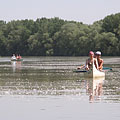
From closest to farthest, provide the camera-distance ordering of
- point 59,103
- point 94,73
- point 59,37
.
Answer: point 59,103 → point 94,73 → point 59,37

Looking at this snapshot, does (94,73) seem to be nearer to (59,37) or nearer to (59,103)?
(59,103)

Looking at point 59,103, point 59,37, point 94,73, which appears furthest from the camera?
point 59,37

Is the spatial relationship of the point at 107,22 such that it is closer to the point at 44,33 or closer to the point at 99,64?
the point at 44,33

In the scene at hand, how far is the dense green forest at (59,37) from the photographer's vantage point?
118625mm

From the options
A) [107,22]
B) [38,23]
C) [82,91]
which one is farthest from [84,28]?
[82,91]

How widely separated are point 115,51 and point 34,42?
1497 inches

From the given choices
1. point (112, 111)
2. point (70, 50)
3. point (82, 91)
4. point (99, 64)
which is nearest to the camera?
point (112, 111)

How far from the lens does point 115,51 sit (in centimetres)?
11781

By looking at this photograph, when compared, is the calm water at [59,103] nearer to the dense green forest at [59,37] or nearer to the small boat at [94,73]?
the small boat at [94,73]

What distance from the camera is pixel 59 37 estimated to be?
477 feet

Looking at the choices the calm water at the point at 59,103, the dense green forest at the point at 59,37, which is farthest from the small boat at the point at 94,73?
the dense green forest at the point at 59,37

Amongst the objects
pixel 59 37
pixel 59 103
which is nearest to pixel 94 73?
pixel 59 103

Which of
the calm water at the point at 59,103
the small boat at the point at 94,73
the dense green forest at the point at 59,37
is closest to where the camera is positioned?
the calm water at the point at 59,103

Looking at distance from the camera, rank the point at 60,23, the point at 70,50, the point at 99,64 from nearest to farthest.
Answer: the point at 99,64 < the point at 70,50 < the point at 60,23
